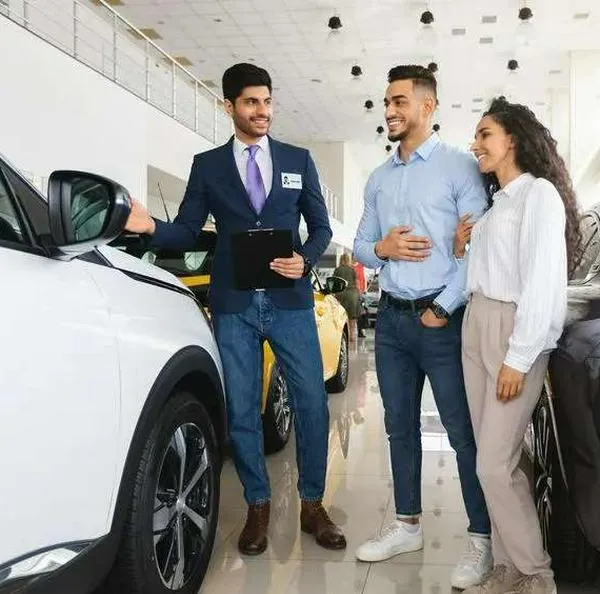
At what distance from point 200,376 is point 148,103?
8.74 meters

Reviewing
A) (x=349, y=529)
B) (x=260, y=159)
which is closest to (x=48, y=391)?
(x=260, y=159)

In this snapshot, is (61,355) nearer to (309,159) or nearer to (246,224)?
(246,224)

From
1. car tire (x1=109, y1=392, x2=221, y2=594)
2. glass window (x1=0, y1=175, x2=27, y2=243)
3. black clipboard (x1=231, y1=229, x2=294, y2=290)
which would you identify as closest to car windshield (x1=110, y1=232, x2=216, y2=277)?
black clipboard (x1=231, y1=229, x2=294, y2=290)

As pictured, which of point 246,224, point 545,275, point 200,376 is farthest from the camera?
point 246,224

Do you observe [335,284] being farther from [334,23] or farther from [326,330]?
[334,23]

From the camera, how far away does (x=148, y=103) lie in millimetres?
10406

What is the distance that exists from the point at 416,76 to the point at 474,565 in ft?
5.28

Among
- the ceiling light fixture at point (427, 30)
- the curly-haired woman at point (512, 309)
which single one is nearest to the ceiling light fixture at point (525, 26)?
the ceiling light fixture at point (427, 30)

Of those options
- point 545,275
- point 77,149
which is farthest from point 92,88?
point 545,275

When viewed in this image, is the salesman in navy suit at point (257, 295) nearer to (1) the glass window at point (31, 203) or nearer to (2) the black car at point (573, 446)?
(2) the black car at point (573, 446)

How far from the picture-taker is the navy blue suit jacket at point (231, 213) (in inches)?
109

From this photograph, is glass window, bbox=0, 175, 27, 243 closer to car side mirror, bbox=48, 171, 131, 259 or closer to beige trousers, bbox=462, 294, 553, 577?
car side mirror, bbox=48, 171, 131, 259

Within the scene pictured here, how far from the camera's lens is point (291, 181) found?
2.83 m

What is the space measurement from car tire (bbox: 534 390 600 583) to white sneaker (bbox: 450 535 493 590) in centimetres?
22
